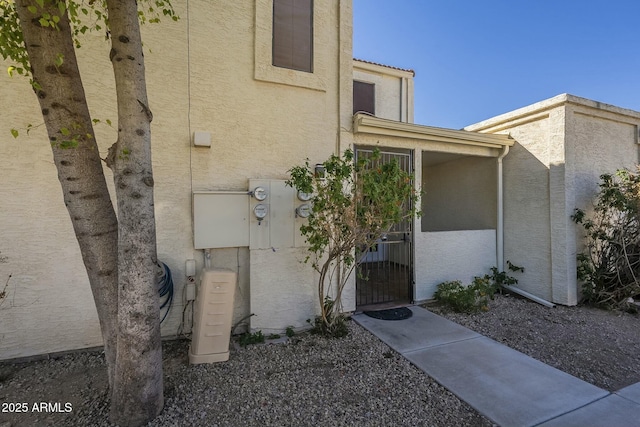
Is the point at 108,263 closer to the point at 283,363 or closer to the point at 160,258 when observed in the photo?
the point at 160,258

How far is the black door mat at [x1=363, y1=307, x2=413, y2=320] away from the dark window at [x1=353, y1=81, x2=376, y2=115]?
259 inches

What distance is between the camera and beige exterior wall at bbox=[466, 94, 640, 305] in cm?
556

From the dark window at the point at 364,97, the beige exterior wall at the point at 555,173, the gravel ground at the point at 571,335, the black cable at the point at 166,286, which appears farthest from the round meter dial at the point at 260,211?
the dark window at the point at 364,97

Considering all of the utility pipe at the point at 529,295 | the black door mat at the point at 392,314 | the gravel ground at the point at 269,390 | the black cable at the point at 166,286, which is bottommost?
the gravel ground at the point at 269,390

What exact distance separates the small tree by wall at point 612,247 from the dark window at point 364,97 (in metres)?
6.28

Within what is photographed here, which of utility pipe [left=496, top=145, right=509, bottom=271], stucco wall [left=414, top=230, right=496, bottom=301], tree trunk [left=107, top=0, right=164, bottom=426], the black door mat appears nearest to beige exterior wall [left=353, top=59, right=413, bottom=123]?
utility pipe [left=496, top=145, right=509, bottom=271]

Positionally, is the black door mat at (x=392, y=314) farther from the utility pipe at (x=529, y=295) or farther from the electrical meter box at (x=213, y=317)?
the utility pipe at (x=529, y=295)

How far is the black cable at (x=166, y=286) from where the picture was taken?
3.96m

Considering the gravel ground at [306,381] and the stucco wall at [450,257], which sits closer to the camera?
the gravel ground at [306,381]

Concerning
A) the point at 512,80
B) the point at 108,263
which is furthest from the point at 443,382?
the point at 512,80

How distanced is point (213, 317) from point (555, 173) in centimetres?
673

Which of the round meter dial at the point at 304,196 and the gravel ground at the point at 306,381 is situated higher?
the round meter dial at the point at 304,196

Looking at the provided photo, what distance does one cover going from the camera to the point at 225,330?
367 cm

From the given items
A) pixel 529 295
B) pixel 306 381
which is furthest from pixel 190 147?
pixel 529 295
